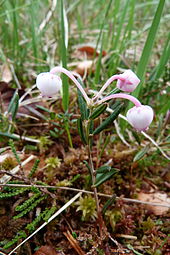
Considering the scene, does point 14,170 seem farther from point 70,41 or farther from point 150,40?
point 70,41

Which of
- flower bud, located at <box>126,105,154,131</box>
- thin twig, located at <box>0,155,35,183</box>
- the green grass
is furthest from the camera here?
the green grass

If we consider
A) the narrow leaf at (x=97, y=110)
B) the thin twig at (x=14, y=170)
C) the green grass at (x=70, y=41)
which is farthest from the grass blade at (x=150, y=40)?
the thin twig at (x=14, y=170)

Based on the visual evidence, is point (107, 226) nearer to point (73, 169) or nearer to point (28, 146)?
point (73, 169)

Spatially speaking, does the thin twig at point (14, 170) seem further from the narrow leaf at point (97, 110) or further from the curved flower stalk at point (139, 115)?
the curved flower stalk at point (139, 115)

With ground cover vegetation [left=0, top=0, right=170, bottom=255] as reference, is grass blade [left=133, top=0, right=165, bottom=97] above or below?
above

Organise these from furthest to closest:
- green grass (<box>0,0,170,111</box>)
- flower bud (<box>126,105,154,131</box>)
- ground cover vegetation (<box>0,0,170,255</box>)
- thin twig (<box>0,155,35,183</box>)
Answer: green grass (<box>0,0,170,111</box>)
thin twig (<box>0,155,35,183</box>)
ground cover vegetation (<box>0,0,170,255</box>)
flower bud (<box>126,105,154,131</box>)

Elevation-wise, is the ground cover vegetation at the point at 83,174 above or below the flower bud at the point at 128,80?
below

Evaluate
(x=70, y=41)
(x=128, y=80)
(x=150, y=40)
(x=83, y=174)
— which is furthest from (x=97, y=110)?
(x=70, y=41)

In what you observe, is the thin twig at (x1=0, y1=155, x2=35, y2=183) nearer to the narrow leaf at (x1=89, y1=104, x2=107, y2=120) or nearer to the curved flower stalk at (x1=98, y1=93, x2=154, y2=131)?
the narrow leaf at (x1=89, y1=104, x2=107, y2=120)

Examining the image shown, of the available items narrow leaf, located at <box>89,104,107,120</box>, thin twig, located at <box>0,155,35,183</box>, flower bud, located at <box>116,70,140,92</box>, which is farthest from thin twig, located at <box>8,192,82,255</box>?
flower bud, located at <box>116,70,140,92</box>

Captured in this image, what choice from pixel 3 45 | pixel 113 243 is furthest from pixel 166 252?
pixel 3 45

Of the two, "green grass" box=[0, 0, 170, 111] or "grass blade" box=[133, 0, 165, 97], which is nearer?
"grass blade" box=[133, 0, 165, 97]
